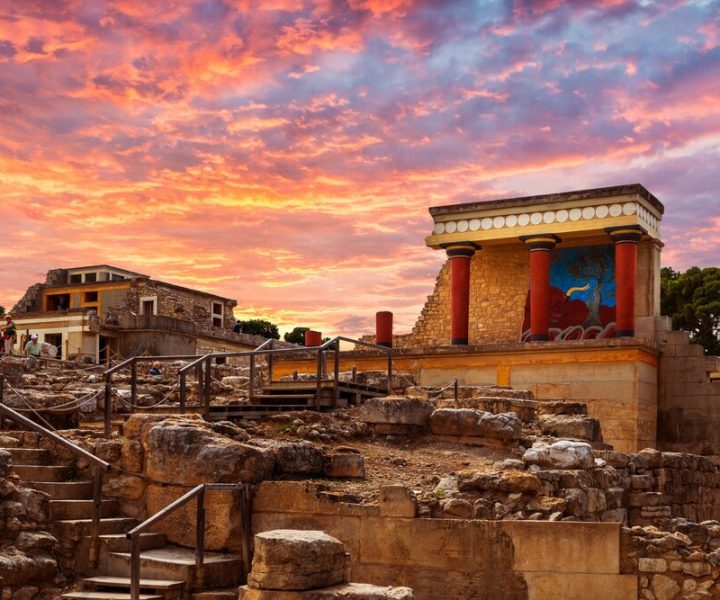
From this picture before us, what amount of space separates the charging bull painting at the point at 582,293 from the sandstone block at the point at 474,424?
43.4 feet

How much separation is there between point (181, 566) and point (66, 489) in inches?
78.5

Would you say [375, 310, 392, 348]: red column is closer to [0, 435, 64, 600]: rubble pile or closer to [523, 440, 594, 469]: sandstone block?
[523, 440, 594, 469]: sandstone block

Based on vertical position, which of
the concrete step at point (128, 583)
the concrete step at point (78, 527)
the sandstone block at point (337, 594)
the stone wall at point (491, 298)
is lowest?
the concrete step at point (128, 583)

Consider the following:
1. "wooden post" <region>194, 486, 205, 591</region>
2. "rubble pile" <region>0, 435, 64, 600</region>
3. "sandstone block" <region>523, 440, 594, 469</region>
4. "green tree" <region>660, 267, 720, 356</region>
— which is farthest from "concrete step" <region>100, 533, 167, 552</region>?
"green tree" <region>660, 267, 720, 356</region>

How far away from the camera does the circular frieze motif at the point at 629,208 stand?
26.2m

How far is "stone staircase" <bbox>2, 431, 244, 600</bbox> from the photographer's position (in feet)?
34.2

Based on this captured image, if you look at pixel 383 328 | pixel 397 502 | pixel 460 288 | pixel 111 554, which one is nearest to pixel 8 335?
pixel 383 328

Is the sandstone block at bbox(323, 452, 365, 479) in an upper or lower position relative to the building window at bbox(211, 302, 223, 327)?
lower

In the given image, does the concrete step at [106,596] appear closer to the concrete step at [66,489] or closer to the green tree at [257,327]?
the concrete step at [66,489]

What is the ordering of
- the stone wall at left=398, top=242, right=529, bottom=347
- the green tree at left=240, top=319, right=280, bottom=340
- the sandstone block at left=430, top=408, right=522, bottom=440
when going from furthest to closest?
the green tree at left=240, top=319, right=280, bottom=340
the stone wall at left=398, top=242, right=529, bottom=347
the sandstone block at left=430, top=408, right=522, bottom=440

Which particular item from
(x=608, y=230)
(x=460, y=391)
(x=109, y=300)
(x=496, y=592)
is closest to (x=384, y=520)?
(x=496, y=592)

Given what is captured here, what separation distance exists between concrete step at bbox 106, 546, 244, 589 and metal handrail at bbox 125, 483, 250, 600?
0.25 ft

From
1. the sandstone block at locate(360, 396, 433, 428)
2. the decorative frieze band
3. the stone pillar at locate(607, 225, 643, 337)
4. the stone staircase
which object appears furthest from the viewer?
the decorative frieze band

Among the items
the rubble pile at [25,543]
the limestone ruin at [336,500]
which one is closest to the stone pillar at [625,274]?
the limestone ruin at [336,500]
